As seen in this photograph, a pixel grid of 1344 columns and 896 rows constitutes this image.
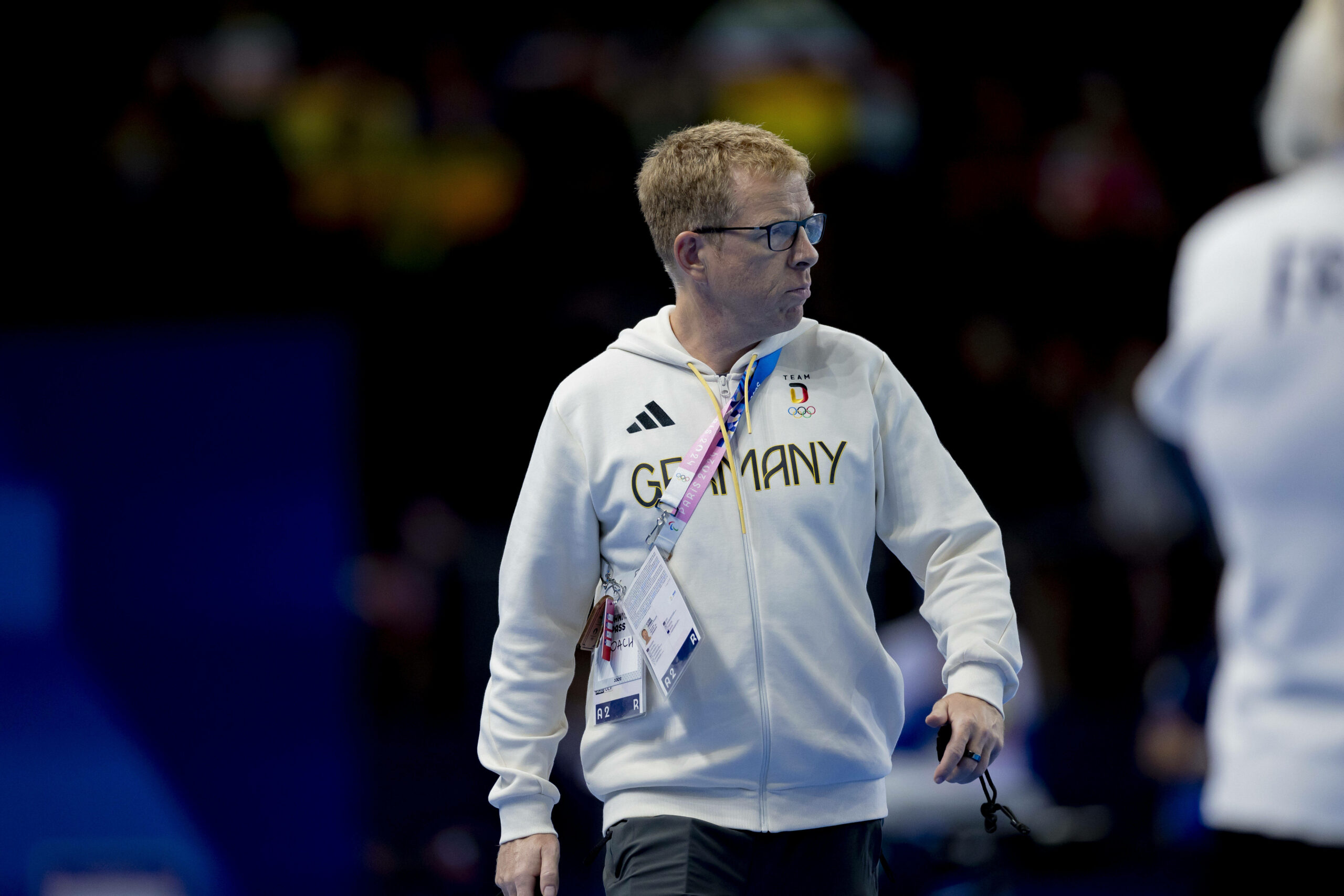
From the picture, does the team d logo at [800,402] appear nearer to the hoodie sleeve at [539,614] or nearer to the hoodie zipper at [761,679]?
the hoodie zipper at [761,679]

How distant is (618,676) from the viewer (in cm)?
307

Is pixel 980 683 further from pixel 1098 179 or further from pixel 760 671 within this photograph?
pixel 1098 179

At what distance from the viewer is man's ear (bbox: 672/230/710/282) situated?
3164 millimetres

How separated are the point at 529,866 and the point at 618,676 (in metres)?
0.42

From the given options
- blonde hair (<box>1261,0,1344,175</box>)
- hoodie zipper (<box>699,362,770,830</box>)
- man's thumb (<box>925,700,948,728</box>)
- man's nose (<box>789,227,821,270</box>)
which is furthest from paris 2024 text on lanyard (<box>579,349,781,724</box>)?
blonde hair (<box>1261,0,1344,175</box>)

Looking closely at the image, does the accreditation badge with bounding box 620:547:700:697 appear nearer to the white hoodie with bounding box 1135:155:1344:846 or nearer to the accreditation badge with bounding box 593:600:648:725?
the accreditation badge with bounding box 593:600:648:725

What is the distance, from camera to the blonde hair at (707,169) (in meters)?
3.12

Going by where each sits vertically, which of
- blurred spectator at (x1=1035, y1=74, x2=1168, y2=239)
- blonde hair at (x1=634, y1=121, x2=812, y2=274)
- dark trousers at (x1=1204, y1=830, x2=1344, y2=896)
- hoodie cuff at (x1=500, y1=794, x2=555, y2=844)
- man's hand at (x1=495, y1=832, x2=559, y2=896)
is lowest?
man's hand at (x1=495, y1=832, x2=559, y2=896)

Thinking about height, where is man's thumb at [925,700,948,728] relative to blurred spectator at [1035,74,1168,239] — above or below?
below

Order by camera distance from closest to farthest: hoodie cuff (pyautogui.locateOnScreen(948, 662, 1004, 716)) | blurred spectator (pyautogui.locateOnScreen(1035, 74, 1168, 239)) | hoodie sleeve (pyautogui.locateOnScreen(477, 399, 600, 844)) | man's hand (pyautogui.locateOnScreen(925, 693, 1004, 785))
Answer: man's hand (pyautogui.locateOnScreen(925, 693, 1004, 785)) → hoodie cuff (pyautogui.locateOnScreen(948, 662, 1004, 716)) → hoodie sleeve (pyautogui.locateOnScreen(477, 399, 600, 844)) → blurred spectator (pyautogui.locateOnScreen(1035, 74, 1168, 239))

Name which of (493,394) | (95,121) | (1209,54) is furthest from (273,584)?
(1209,54)

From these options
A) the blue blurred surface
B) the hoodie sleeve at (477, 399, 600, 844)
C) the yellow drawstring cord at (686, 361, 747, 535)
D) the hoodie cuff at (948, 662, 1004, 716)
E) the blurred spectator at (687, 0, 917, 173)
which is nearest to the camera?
the hoodie cuff at (948, 662, 1004, 716)

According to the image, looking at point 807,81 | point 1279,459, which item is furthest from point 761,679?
point 807,81

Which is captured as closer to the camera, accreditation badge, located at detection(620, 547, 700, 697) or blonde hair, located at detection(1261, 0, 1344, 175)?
blonde hair, located at detection(1261, 0, 1344, 175)
